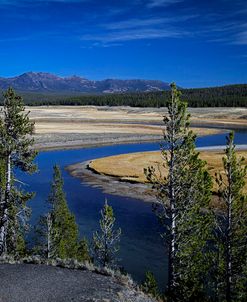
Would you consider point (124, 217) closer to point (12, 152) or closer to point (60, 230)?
point (60, 230)

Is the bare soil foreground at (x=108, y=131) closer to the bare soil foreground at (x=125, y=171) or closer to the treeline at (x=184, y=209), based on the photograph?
the bare soil foreground at (x=125, y=171)

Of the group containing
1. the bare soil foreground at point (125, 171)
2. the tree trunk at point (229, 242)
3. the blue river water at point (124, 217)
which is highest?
the tree trunk at point (229, 242)

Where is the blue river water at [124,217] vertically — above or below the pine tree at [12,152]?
below

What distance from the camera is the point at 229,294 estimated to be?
24500 mm

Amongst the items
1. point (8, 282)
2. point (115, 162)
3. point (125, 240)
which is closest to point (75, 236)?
point (125, 240)

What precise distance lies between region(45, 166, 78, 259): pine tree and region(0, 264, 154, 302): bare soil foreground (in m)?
9.76

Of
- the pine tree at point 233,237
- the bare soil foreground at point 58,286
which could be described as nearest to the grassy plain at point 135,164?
the pine tree at point 233,237

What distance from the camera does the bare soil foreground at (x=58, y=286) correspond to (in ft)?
56.8

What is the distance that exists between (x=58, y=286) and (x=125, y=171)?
5419 cm

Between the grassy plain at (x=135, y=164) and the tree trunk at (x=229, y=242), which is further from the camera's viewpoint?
the grassy plain at (x=135, y=164)

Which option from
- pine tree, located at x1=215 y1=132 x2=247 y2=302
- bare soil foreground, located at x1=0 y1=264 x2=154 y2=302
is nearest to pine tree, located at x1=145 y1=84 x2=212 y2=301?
pine tree, located at x1=215 y1=132 x2=247 y2=302

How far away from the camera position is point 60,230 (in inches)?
1303

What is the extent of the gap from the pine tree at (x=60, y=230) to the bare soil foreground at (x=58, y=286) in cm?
976

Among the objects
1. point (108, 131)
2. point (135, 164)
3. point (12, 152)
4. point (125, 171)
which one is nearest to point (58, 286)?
point (12, 152)
